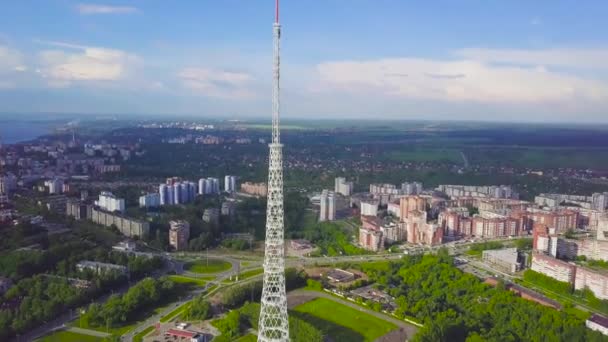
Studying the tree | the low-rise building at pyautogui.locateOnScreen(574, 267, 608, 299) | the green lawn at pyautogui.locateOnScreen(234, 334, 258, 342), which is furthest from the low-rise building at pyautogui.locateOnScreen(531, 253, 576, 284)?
the tree

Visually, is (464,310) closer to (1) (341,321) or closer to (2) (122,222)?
(1) (341,321)

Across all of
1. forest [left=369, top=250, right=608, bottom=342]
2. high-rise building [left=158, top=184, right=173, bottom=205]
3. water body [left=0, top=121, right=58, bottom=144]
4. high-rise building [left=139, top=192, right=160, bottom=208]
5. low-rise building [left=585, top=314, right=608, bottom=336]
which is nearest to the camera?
forest [left=369, top=250, right=608, bottom=342]

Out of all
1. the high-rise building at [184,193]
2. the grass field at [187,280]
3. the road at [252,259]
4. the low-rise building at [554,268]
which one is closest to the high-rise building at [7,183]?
the high-rise building at [184,193]

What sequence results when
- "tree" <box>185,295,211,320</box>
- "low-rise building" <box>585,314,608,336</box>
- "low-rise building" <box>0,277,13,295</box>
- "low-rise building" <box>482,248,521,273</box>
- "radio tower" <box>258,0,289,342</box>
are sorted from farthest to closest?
"low-rise building" <box>482,248,521,273</box> < "low-rise building" <box>0,277,13,295</box> < "tree" <box>185,295,211,320</box> < "low-rise building" <box>585,314,608,336</box> < "radio tower" <box>258,0,289,342</box>

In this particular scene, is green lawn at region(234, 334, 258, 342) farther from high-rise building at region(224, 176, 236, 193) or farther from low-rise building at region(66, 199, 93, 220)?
high-rise building at region(224, 176, 236, 193)

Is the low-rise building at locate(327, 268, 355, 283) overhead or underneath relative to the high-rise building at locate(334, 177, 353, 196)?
underneath

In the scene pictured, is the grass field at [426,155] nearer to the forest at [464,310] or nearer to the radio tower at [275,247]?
the forest at [464,310]

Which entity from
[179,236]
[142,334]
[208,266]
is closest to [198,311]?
[142,334]
